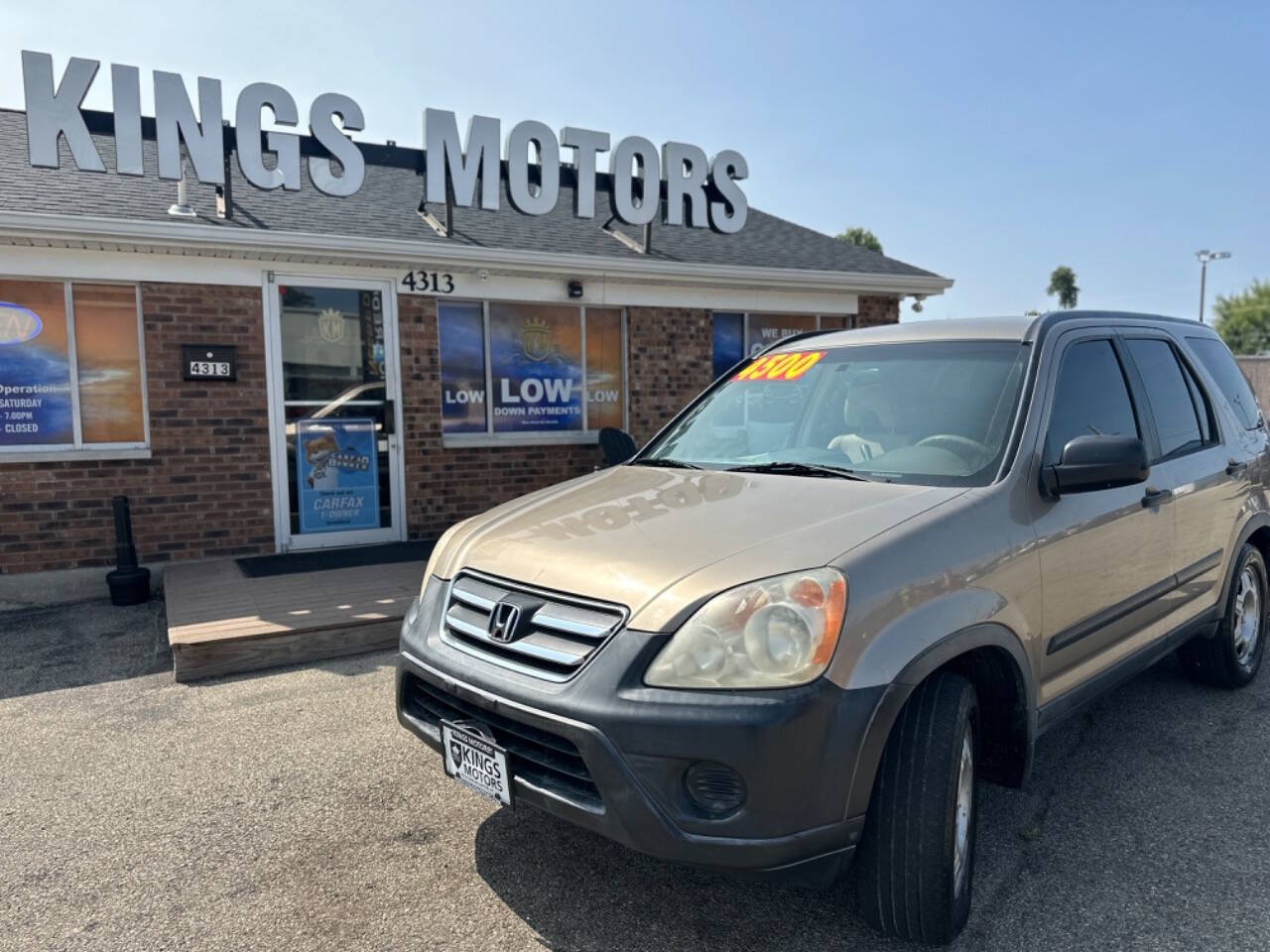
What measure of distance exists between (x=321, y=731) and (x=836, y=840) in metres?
2.86

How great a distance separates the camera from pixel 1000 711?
2.78 metres

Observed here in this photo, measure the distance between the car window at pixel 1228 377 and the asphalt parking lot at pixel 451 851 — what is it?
57.5 inches

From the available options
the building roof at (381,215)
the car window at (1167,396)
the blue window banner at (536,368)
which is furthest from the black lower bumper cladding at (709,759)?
the blue window banner at (536,368)

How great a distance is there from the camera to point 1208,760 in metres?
3.72

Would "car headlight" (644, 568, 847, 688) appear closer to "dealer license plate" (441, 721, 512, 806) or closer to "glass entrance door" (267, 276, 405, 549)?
"dealer license plate" (441, 721, 512, 806)

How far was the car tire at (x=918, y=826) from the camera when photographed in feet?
7.54

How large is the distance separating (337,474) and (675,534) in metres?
5.95

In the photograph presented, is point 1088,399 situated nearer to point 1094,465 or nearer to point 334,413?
point 1094,465

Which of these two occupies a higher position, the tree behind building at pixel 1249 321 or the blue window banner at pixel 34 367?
the tree behind building at pixel 1249 321

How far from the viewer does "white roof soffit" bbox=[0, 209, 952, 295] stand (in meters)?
6.39

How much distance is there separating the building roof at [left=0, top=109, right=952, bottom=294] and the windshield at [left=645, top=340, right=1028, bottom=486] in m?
4.71

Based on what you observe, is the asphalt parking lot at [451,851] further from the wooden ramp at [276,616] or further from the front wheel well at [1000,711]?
the wooden ramp at [276,616]

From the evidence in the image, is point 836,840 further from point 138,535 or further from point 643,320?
point 643,320

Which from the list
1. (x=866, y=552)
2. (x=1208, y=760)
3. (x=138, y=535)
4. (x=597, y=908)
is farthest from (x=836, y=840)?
(x=138, y=535)
